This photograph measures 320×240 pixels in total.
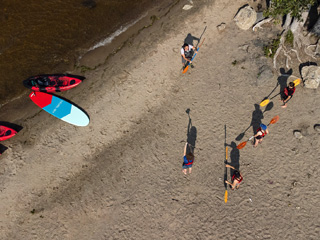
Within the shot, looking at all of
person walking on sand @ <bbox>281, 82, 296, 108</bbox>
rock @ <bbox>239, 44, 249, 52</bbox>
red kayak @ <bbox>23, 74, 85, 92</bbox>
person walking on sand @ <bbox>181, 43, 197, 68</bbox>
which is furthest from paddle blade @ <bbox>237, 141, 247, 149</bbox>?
red kayak @ <bbox>23, 74, 85, 92</bbox>

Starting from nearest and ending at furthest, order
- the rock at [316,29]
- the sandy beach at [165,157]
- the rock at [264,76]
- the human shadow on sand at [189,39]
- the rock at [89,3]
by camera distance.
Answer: the sandy beach at [165,157] < the rock at [264,76] < the rock at [316,29] < the human shadow on sand at [189,39] < the rock at [89,3]

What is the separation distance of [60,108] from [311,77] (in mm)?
14518

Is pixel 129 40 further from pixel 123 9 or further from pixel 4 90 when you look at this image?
pixel 4 90

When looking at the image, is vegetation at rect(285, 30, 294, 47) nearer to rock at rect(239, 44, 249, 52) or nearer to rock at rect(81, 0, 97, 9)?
rock at rect(239, 44, 249, 52)

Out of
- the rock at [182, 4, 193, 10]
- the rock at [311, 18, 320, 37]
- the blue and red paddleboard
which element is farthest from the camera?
the rock at [182, 4, 193, 10]

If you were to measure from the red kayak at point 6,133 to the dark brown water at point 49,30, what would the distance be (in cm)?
228

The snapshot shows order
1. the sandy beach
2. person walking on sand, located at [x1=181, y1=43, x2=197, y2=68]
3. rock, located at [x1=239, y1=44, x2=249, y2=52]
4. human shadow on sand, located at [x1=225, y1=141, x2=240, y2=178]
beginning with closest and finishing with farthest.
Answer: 1. the sandy beach
2. human shadow on sand, located at [x1=225, y1=141, x2=240, y2=178]
3. person walking on sand, located at [x1=181, y1=43, x2=197, y2=68]
4. rock, located at [x1=239, y1=44, x2=249, y2=52]

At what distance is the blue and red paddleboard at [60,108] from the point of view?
12.6 metres

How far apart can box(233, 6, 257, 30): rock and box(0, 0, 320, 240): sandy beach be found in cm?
64

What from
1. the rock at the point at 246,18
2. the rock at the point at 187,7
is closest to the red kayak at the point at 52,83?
the rock at the point at 187,7

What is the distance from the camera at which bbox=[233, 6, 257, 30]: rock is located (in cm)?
1471

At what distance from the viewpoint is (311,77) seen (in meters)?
12.9

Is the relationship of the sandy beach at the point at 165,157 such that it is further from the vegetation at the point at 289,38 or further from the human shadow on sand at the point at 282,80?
the vegetation at the point at 289,38

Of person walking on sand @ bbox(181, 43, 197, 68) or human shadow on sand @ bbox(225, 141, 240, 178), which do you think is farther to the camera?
person walking on sand @ bbox(181, 43, 197, 68)
